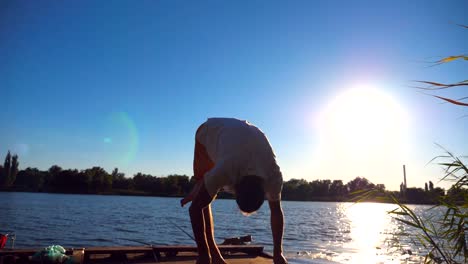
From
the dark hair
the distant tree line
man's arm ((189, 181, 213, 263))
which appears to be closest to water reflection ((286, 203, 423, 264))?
the dark hair

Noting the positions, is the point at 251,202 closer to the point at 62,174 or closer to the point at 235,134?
the point at 235,134

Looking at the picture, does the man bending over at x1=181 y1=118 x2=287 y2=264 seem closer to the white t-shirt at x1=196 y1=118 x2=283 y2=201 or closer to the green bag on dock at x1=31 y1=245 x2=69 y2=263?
the white t-shirt at x1=196 y1=118 x2=283 y2=201

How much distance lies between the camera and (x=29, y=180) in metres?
120

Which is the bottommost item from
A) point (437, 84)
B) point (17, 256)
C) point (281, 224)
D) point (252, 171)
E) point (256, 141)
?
point (17, 256)

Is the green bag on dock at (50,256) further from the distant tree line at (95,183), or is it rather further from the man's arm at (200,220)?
the distant tree line at (95,183)

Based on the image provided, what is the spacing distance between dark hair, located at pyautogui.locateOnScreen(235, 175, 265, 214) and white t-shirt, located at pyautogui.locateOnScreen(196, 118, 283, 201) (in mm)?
75

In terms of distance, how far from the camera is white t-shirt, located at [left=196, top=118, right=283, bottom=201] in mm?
2936

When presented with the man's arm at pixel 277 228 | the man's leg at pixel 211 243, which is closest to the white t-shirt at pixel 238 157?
the man's arm at pixel 277 228

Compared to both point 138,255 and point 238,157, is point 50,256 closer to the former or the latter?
point 138,255

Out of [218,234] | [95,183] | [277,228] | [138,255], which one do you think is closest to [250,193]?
[277,228]

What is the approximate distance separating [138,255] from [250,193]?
3.82 m

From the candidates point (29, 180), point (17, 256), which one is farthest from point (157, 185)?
point (17, 256)

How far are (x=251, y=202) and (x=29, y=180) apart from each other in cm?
14044

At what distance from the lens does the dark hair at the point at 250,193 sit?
280cm
